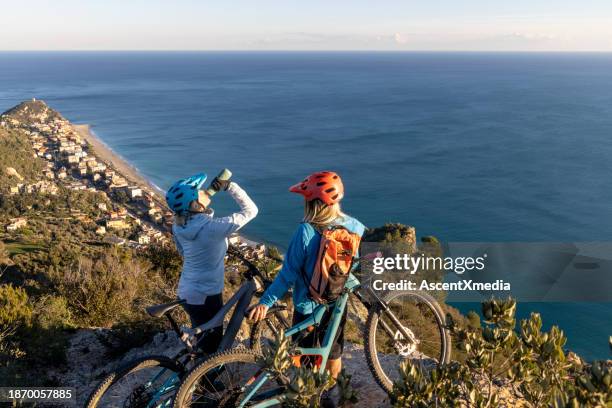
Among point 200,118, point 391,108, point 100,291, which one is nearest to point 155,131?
point 200,118

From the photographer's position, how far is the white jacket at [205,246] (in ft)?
11.4

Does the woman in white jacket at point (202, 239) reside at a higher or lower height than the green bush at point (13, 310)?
higher

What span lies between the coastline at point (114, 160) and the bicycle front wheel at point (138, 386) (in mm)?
42715

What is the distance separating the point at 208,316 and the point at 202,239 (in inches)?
25.7

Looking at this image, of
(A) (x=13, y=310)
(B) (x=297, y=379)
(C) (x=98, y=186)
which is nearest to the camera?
(B) (x=297, y=379)

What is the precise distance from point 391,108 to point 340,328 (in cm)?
9585

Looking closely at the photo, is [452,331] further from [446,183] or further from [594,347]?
[446,183]

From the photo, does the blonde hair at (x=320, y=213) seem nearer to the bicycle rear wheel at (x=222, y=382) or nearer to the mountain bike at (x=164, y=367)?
the mountain bike at (x=164, y=367)

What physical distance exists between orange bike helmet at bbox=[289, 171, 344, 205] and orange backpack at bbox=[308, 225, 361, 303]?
21 centimetres

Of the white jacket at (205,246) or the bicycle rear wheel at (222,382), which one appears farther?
the white jacket at (205,246)

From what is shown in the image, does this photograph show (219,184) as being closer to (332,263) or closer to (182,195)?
(182,195)

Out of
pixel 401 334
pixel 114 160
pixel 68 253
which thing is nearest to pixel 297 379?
pixel 401 334

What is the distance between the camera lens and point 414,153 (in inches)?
2362

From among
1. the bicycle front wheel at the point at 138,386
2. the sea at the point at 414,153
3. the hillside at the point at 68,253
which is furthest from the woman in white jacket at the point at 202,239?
the sea at the point at 414,153
